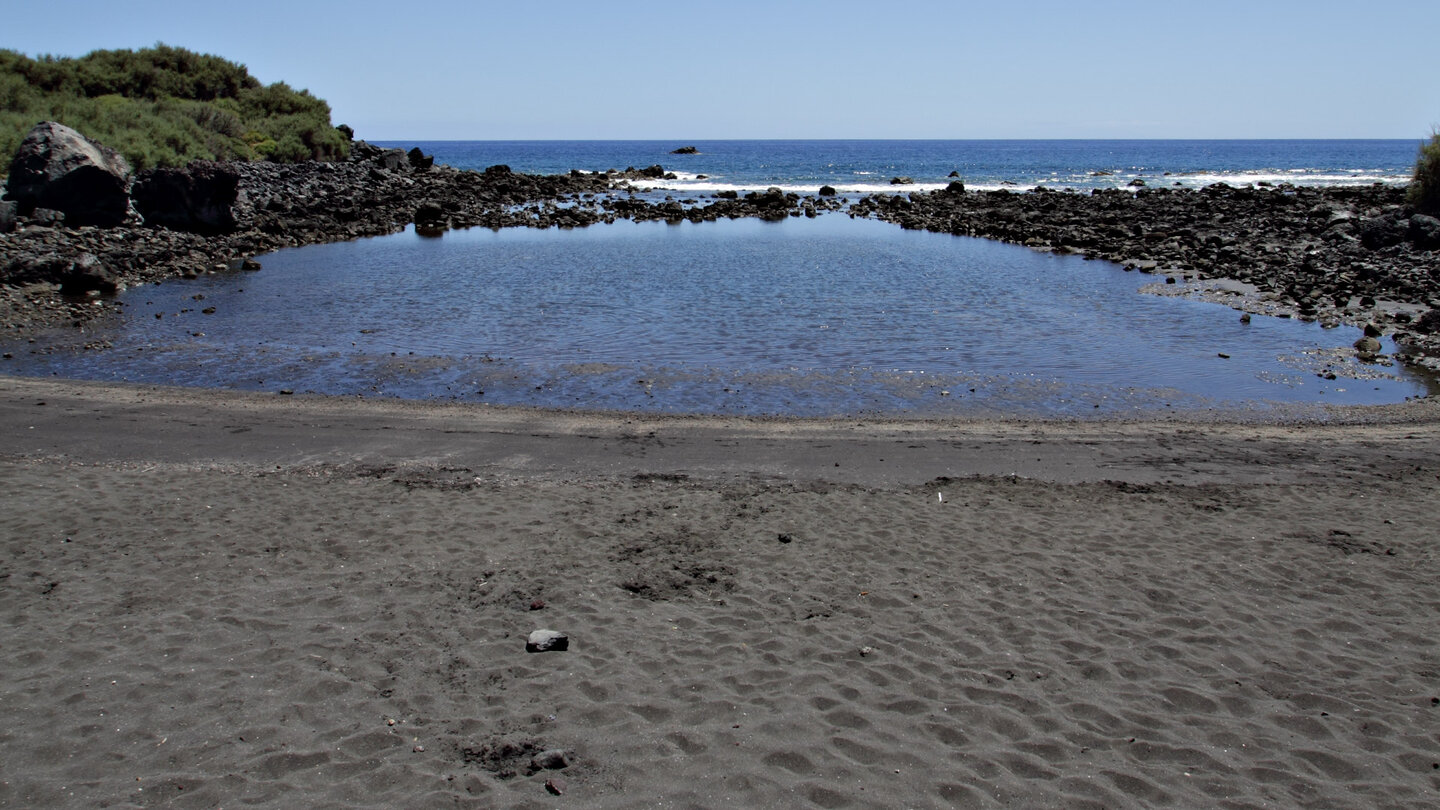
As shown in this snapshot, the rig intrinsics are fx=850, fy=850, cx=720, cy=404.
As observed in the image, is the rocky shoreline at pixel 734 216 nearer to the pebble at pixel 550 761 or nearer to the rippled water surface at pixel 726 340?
the rippled water surface at pixel 726 340

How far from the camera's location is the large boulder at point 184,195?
100.0 feet

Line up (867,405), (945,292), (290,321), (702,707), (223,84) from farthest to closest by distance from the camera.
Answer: (223,84) → (945,292) → (290,321) → (867,405) → (702,707)

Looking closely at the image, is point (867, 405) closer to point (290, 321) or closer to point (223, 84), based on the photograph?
point (290, 321)

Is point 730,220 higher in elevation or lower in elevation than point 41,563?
higher

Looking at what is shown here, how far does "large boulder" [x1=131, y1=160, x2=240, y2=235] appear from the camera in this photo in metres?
30.5

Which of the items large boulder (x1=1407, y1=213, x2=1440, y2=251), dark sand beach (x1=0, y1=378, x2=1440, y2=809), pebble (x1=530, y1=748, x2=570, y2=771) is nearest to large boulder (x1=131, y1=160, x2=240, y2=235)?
dark sand beach (x1=0, y1=378, x2=1440, y2=809)


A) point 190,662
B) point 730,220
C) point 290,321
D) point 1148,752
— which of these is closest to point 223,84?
point 730,220

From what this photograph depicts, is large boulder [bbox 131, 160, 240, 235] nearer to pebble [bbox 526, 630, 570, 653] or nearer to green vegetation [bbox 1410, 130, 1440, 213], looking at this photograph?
pebble [bbox 526, 630, 570, 653]

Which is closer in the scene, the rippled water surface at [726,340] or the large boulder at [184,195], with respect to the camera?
the rippled water surface at [726,340]

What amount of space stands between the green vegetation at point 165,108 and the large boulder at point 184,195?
343 cm

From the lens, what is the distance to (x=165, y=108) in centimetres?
4762

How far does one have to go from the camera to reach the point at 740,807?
4.62m

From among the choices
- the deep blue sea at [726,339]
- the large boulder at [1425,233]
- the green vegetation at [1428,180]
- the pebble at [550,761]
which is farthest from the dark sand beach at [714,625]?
the green vegetation at [1428,180]

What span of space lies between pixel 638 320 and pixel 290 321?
8277 millimetres
